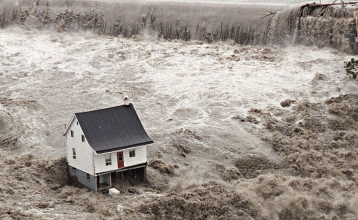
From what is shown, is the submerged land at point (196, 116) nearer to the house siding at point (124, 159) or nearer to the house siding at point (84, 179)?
the house siding at point (84, 179)

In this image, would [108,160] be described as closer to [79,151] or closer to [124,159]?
[124,159]

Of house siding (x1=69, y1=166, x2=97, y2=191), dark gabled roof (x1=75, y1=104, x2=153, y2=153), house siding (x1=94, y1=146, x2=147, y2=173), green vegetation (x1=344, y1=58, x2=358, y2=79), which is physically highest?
green vegetation (x1=344, y1=58, x2=358, y2=79)

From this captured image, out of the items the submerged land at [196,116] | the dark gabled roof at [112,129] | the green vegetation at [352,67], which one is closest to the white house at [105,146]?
the dark gabled roof at [112,129]

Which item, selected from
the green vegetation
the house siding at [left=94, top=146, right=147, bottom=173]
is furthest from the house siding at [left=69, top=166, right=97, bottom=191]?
the green vegetation

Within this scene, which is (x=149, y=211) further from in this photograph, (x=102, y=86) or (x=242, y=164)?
(x=102, y=86)

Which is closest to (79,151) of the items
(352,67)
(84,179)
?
(84,179)

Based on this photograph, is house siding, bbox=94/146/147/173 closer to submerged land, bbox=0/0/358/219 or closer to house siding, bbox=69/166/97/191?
house siding, bbox=69/166/97/191
